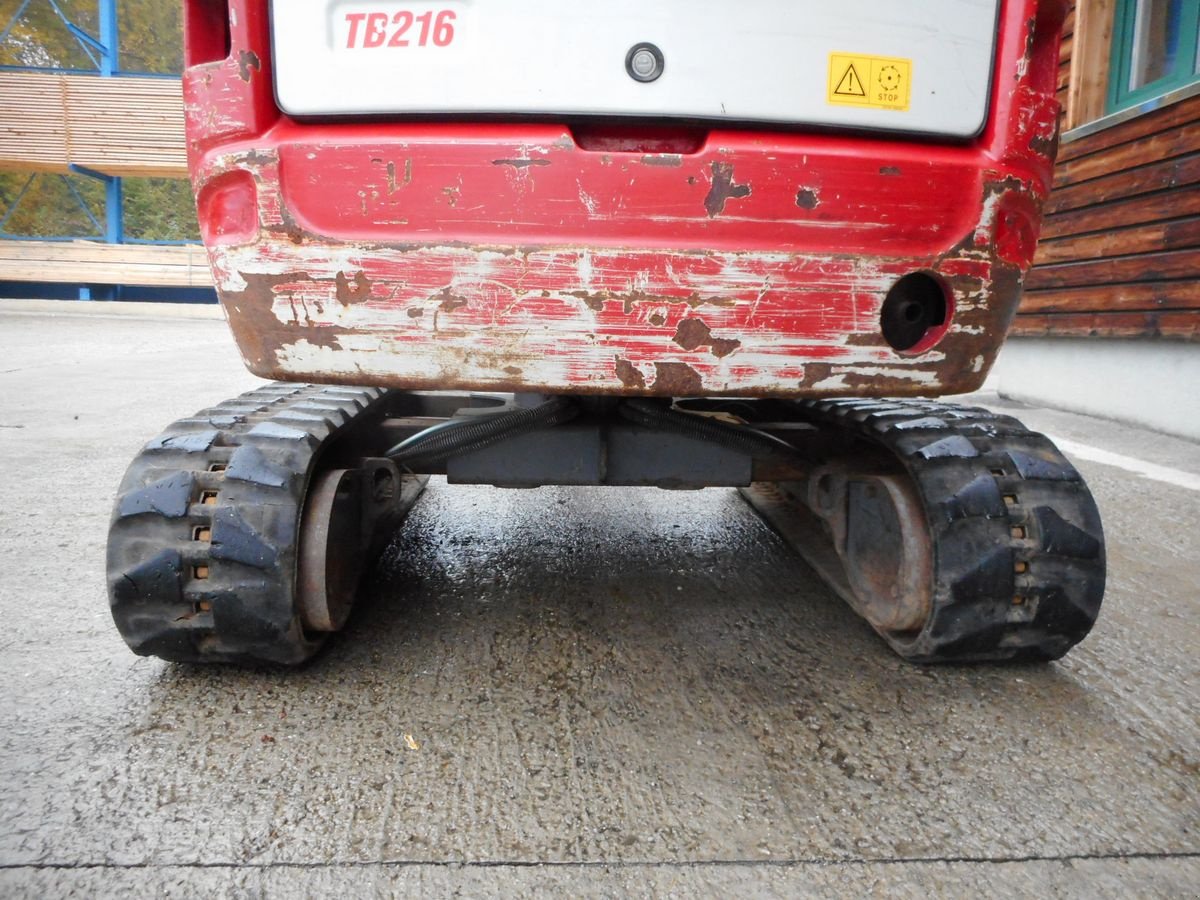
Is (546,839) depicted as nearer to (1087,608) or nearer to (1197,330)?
(1087,608)

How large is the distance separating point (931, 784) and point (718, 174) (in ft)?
3.87

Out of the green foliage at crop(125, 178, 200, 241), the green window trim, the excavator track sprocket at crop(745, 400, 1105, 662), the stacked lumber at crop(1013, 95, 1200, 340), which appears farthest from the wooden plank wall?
the green foliage at crop(125, 178, 200, 241)

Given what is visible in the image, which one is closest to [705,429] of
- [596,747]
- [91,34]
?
[596,747]

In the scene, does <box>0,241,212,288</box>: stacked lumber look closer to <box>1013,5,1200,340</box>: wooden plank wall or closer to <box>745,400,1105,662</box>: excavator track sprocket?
<box>1013,5,1200,340</box>: wooden plank wall

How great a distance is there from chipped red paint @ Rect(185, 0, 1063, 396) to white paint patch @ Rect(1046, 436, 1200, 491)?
293 centimetres

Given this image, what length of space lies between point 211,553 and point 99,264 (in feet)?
66.5

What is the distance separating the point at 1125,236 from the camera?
5.38m

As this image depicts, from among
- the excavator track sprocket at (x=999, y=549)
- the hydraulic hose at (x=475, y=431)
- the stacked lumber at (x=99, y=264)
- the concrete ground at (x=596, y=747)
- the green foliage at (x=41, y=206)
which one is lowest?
the concrete ground at (x=596, y=747)

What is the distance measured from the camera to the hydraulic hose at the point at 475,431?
6.54 ft

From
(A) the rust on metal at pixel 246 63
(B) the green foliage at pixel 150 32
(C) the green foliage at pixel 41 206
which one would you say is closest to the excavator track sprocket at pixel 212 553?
(A) the rust on metal at pixel 246 63

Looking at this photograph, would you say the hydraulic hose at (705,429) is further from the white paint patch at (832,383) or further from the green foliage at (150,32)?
the green foliage at (150,32)

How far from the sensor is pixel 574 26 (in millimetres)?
1446

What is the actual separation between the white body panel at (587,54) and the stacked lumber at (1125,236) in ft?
14.2

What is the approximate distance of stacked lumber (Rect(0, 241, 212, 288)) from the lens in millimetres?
18234
